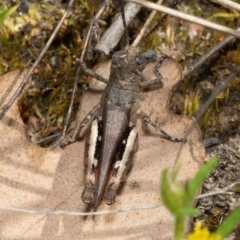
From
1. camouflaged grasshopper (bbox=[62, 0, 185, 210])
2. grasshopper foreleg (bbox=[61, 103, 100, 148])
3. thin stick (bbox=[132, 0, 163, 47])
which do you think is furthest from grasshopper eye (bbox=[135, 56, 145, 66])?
grasshopper foreleg (bbox=[61, 103, 100, 148])

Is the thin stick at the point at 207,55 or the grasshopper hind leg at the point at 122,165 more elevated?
the thin stick at the point at 207,55

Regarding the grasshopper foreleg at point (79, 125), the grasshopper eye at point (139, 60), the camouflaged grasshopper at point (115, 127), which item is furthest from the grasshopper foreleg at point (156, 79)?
the grasshopper foreleg at point (79, 125)

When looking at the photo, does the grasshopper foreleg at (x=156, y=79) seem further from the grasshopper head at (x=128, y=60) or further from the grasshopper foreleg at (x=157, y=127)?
the grasshopper foreleg at (x=157, y=127)

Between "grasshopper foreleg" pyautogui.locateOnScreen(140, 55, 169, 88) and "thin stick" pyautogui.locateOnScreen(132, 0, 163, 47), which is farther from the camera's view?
"thin stick" pyautogui.locateOnScreen(132, 0, 163, 47)

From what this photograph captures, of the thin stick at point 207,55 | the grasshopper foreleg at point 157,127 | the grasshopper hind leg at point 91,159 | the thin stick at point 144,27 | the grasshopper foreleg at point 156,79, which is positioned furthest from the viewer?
the thin stick at point 144,27

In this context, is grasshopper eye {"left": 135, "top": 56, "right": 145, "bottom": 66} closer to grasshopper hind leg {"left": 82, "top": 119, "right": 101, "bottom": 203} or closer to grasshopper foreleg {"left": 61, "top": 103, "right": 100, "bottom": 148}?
grasshopper foreleg {"left": 61, "top": 103, "right": 100, "bottom": 148}

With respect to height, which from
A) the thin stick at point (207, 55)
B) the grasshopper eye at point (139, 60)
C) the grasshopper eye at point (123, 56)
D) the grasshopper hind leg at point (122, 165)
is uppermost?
the grasshopper eye at point (123, 56)

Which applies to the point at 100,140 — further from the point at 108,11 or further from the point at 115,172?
the point at 108,11

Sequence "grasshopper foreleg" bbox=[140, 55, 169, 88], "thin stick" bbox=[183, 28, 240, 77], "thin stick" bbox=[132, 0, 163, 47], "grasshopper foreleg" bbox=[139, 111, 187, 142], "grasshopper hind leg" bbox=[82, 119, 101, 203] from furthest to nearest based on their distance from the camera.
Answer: "thin stick" bbox=[132, 0, 163, 47]
"thin stick" bbox=[183, 28, 240, 77]
"grasshopper foreleg" bbox=[140, 55, 169, 88]
"grasshopper foreleg" bbox=[139, 111, 187, 142]
"grasshopper hind leg" bbox=[82, 119, 101, 203]
